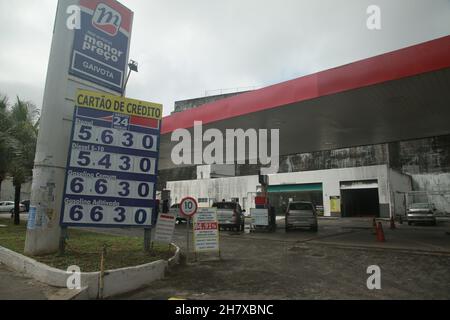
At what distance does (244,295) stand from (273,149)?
17322 mm

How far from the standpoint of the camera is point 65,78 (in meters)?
8.54

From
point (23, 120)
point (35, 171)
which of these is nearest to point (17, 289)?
point (35, 171)

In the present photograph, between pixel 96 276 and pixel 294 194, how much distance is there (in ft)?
109

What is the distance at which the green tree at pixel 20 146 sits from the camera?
15.6 metres

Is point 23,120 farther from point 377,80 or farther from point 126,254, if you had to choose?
point 377,80

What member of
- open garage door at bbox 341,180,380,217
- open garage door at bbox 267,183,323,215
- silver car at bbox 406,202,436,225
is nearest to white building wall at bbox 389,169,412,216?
open garage door at bbox 341,180,380,217

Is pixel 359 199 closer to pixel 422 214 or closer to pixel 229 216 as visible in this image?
pixel 422 214

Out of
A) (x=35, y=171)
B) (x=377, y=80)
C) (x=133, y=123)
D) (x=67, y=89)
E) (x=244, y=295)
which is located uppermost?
(x=377, y=80)

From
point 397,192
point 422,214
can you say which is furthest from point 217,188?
point 422,214

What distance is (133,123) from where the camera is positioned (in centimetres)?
811

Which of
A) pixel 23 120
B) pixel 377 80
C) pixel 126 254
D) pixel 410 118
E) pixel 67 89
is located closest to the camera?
pixel 126 254

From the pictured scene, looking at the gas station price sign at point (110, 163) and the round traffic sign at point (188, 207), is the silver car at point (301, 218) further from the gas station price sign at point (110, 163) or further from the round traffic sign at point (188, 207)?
the gas station price sign at point (110, 163)

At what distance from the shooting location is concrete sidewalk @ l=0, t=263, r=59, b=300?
5.06 metres

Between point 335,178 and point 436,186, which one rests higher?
point 335,178
